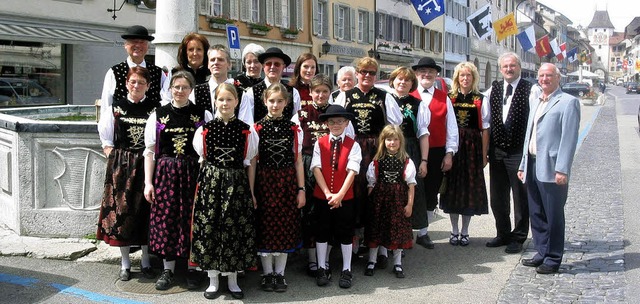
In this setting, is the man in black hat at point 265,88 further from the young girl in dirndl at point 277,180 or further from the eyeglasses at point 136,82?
the eyeglasses at point 136,82

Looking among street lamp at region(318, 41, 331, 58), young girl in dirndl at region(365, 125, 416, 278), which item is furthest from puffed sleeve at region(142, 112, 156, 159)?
street lamp at region(318, 41, 331, 58)

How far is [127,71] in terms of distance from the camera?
6121mm

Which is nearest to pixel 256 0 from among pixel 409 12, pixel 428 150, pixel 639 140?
pixel 639 140

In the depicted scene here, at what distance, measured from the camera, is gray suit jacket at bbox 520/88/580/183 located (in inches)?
236

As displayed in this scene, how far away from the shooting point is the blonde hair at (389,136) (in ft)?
19.9

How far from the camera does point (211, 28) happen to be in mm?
24203

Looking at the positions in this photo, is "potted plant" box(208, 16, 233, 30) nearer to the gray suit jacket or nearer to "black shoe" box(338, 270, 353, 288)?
the gray suit jacket

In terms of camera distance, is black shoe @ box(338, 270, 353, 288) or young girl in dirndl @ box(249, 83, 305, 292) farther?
black shoe @ box(338, 270, 353, 288)

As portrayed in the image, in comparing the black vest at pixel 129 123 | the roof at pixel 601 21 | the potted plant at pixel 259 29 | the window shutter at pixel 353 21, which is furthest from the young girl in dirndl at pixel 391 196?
the roof at pixel 601 21

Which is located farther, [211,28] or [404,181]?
[211,28]

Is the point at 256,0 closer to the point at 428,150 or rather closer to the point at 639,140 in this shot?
the point at 639,140

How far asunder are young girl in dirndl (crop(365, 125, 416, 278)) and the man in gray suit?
3.57 ft

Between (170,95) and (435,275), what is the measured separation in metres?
2.69

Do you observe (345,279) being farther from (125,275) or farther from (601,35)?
(601,35)
